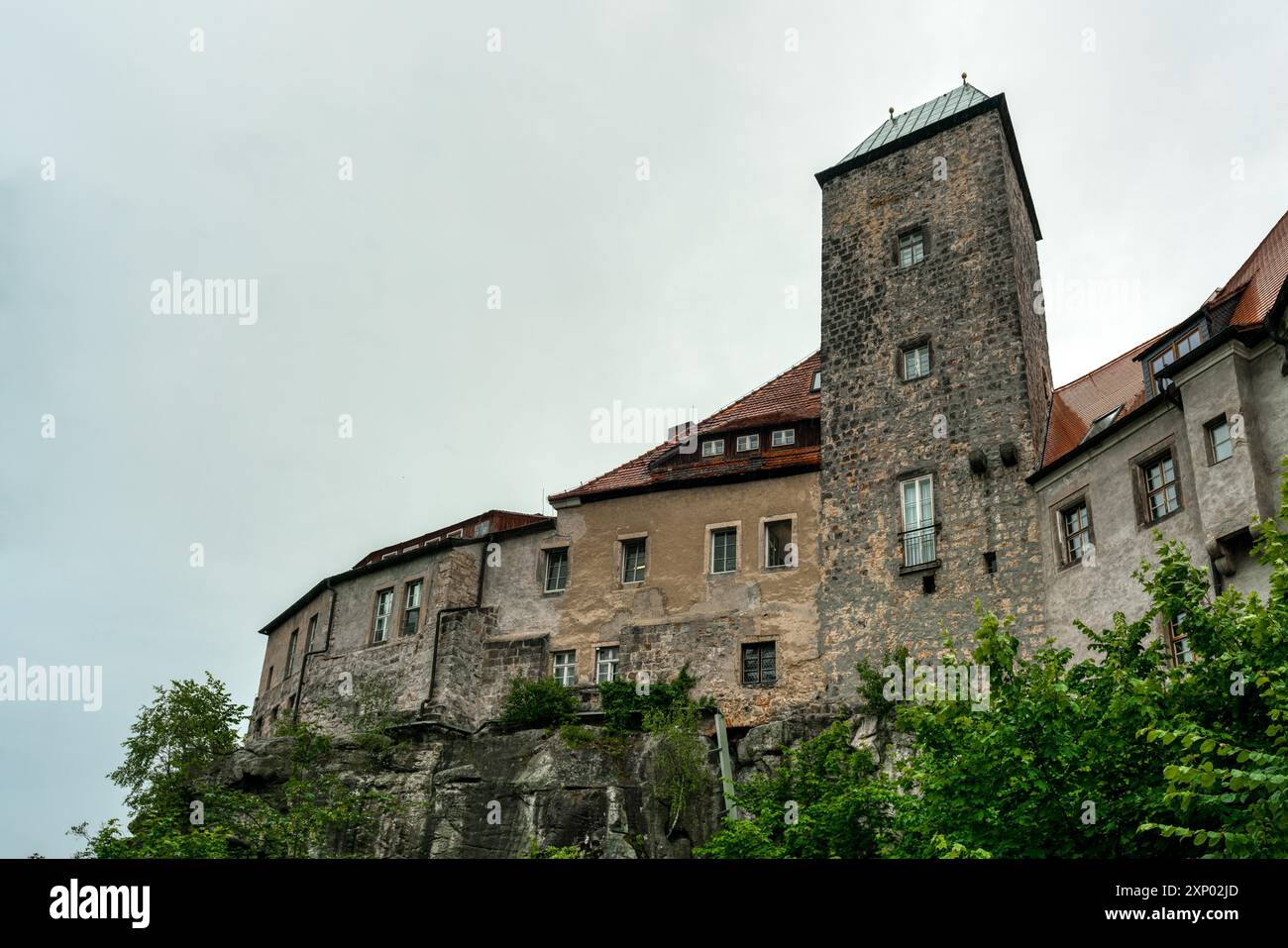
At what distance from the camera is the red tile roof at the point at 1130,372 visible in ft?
74.2

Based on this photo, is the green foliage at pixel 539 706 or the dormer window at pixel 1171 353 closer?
the dormer window at pixel 1171 353

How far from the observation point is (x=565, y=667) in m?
30.9

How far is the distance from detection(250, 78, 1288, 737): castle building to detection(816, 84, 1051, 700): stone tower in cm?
6

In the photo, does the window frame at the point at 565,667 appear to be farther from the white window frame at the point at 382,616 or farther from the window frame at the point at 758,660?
the white window frame at the point at 382,616

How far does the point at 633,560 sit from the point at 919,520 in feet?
24.1

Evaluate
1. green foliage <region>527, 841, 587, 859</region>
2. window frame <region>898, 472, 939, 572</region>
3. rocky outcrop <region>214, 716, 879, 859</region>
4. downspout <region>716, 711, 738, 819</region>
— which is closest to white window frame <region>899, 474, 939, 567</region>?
window frame <region>898, 472, 939, 572</region>

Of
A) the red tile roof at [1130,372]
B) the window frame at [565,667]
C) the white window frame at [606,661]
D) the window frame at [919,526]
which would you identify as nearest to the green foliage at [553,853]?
the white window frame at [606,661]

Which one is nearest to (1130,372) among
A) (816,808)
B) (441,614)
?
(816,808)

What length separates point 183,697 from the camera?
118 feet

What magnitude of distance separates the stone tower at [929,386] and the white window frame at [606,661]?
5.11 m

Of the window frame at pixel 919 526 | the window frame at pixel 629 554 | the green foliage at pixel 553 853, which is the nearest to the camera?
the green foliage at pixel 553 853
